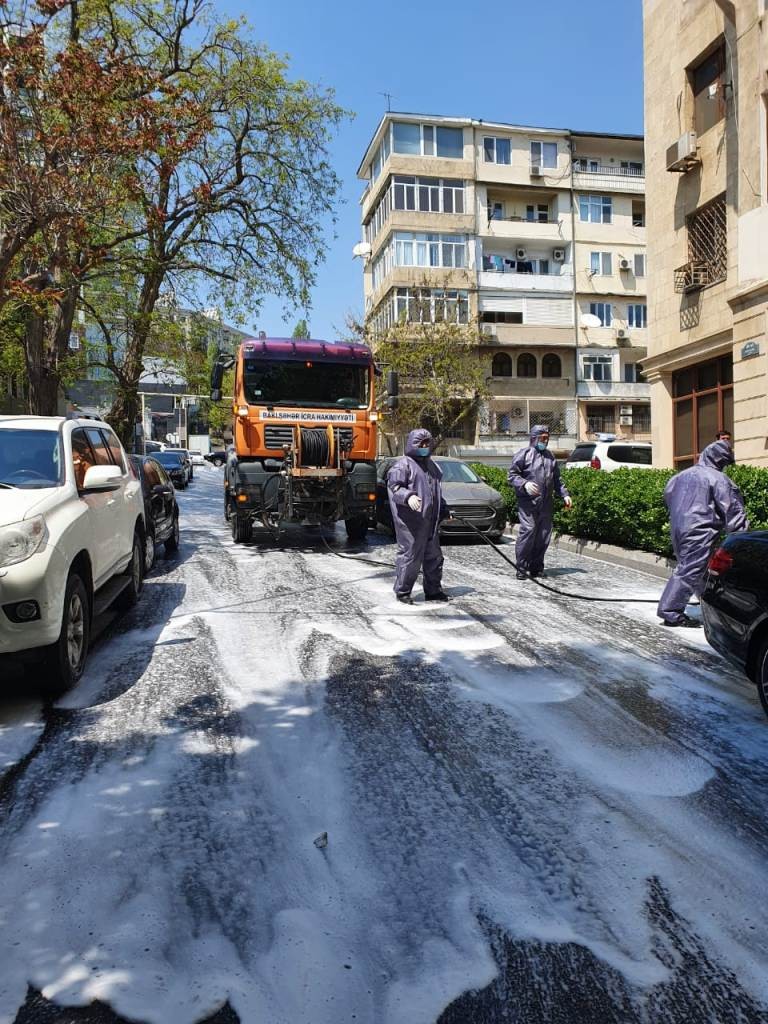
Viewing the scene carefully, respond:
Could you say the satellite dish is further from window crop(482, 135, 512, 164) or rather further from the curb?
the curb

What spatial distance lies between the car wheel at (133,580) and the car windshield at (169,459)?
22.2 meters

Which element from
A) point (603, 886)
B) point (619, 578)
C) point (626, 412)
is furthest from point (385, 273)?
point (603, 886)

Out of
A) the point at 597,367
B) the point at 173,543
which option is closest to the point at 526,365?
the point at 597,367

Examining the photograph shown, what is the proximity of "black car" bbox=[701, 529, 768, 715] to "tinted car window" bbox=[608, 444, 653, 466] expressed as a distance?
1522 centimetres

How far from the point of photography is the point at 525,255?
4106 centimetres

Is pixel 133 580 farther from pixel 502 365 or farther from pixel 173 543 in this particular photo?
pixel 502 365

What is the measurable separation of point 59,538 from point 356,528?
8.33m

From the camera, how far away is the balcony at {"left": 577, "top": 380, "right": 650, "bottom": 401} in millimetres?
40531

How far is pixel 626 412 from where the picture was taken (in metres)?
41.0

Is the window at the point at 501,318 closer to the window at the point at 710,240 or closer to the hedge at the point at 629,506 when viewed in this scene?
→ the window at the point at 710,240

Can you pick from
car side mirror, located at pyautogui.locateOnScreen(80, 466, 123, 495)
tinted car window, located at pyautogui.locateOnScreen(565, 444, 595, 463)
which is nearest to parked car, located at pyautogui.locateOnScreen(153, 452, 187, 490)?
tinted car window, located at pyautogui.locateOnScreen(565, 444, 595, 463)

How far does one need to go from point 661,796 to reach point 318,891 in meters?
1.66

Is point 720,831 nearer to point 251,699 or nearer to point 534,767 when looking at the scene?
point 534,767

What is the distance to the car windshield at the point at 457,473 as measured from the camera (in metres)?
14.4
